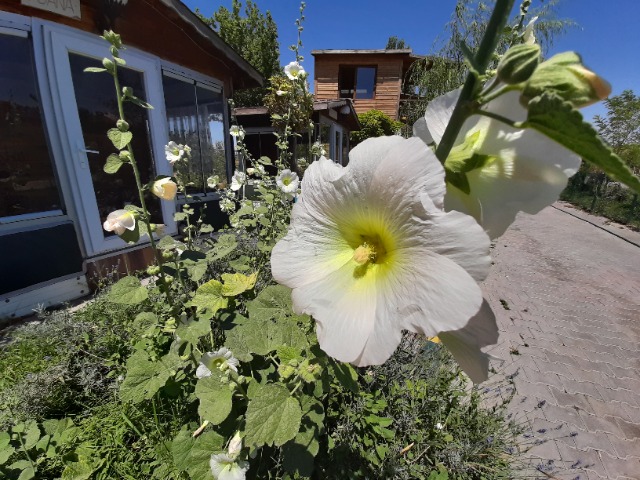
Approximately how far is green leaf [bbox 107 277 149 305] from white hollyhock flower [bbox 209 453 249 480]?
28.0 inches

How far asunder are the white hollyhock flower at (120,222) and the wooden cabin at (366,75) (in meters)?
19.1

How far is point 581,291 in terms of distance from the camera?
5469 mm

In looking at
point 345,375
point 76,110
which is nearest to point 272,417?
point 345,375

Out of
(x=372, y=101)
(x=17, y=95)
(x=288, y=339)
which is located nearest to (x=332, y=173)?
(x=288, y=339)

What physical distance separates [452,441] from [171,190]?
6.90 feet

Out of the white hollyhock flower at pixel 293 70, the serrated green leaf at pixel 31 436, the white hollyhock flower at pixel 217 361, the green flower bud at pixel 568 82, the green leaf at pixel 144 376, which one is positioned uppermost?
the white hollyhock flower at pixel 293 70

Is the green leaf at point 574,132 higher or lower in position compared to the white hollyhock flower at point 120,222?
higher

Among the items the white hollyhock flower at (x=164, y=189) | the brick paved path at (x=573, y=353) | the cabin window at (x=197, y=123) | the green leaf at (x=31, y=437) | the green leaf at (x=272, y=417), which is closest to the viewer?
the green leaf at (x=272, y=417)

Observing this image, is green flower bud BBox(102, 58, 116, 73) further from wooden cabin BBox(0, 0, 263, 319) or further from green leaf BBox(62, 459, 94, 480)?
green leaf BBox(62, 459, 94, 480)

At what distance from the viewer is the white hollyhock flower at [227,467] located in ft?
3.34

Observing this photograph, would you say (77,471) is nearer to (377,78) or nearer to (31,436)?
(31,436)

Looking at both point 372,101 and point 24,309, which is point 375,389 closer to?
point 24,309

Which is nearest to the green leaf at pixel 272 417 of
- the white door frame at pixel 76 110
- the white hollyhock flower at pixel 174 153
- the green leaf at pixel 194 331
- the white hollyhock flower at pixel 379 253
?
the white hollyhock flower at pixel 379 253

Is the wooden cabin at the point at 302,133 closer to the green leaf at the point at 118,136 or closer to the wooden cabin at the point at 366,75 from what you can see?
the wooden cabin at the point at 366,75
